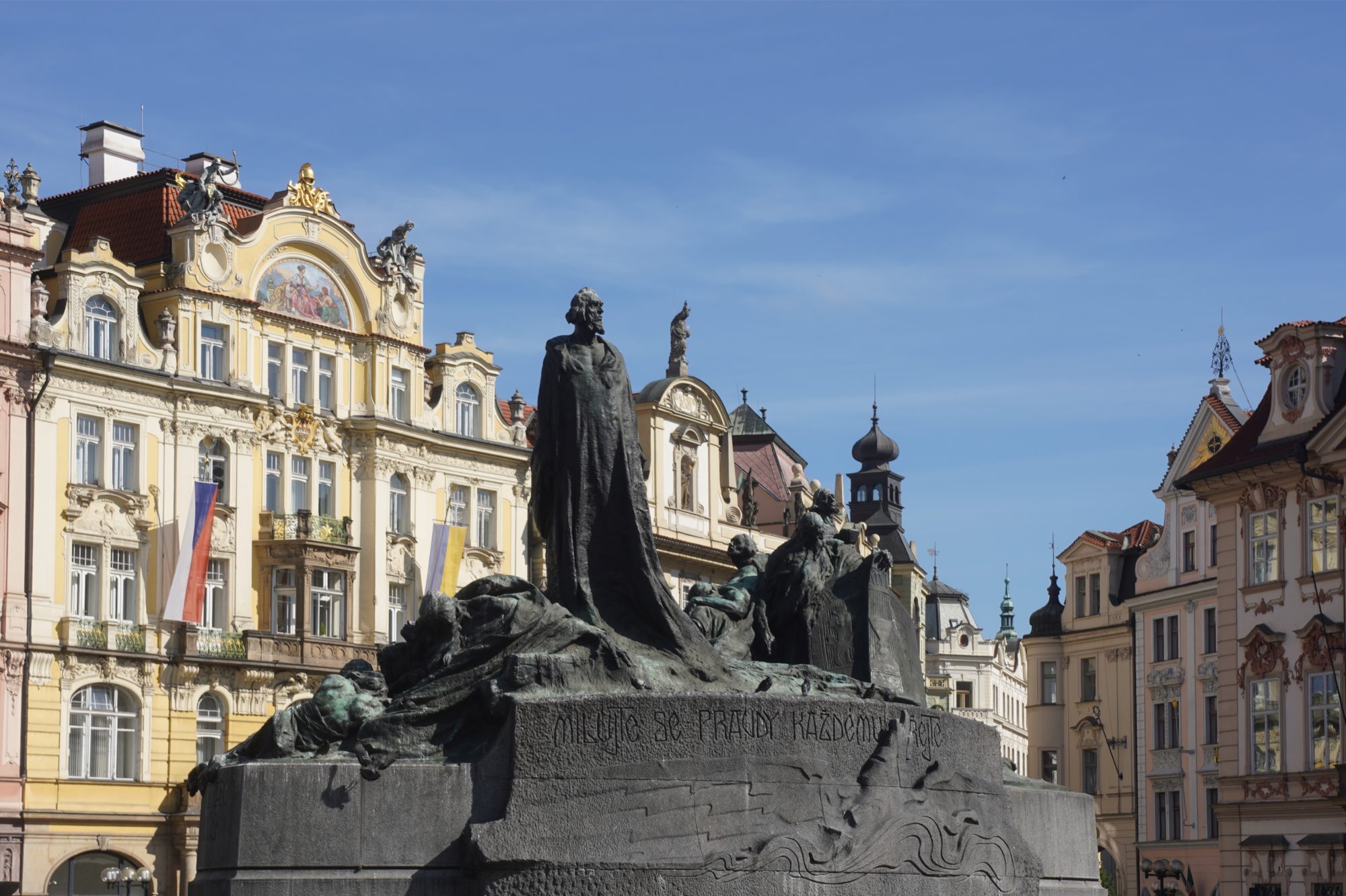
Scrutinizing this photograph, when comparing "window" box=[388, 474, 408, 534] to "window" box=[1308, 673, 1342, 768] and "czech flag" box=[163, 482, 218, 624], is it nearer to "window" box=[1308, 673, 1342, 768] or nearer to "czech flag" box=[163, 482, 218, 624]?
"czech flag" box=[163, 482, 218, 624]

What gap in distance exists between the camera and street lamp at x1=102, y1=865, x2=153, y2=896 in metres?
39.4

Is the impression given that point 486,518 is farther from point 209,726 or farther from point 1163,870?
point 1163,870

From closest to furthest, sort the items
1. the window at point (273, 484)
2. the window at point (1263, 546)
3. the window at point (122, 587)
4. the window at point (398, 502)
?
the window at point (1263, 546) → the window at point (122, 587) → the window at point (273, 484) → the window at point (398, 502)

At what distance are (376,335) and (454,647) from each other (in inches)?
1431

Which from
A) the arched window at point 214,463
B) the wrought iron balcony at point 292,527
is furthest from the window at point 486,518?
the arched window at point 214,463

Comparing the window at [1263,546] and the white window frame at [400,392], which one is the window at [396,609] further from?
the window at [1263,546]

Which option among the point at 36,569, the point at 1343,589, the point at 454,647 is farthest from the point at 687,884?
the point at 36,569

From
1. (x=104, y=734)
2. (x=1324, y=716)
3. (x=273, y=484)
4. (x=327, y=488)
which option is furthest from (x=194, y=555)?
(x=1324, y=716)

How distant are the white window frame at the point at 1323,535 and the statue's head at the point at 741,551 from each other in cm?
2428

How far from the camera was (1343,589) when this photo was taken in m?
39.6

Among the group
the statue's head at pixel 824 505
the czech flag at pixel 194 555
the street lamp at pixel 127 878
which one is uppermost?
the czech flag at pixel 194 555

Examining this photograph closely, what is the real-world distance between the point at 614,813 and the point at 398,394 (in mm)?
38181

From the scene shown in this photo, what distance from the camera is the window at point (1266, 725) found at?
4141cm

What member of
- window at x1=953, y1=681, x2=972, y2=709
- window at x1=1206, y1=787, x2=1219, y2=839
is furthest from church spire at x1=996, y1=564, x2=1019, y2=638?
window at x1=1206, y1=787, x2=1219, y2=839
